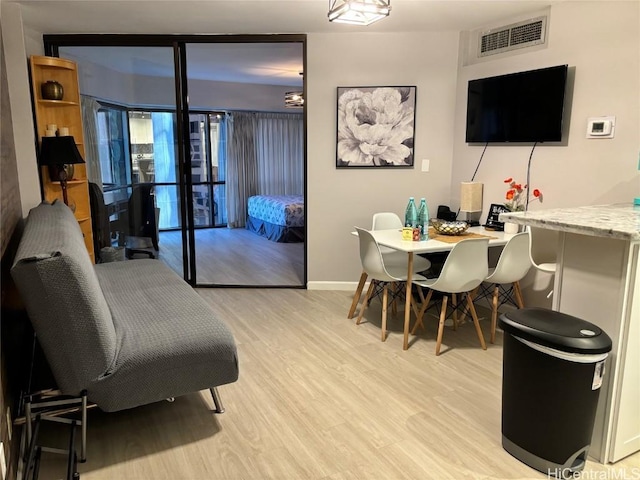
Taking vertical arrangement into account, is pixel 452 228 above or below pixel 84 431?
above

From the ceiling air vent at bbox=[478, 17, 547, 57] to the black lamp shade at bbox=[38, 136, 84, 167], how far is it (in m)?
3.56

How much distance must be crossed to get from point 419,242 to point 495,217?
3.33 ft

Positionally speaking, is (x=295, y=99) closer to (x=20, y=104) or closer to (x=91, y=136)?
(x=91, y=136)

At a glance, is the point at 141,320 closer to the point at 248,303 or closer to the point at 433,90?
the point at 248,303

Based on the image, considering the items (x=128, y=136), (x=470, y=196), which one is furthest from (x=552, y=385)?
(x=128, y=136)

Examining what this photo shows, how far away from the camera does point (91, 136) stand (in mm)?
4672

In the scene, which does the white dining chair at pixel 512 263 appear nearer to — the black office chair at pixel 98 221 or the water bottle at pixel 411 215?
the water bottle at pixel 411 215

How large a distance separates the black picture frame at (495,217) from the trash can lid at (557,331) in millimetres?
1901

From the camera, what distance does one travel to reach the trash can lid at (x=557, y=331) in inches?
70.7

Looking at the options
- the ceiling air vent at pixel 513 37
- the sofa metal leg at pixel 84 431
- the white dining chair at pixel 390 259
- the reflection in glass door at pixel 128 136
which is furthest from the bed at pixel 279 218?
the sofa metal leg at pixel 84 431

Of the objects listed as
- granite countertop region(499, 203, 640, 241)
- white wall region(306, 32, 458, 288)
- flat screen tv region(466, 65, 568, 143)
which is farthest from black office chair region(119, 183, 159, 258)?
granite countertop region(499, 203, 640, 241)

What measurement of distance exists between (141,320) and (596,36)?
3.40m

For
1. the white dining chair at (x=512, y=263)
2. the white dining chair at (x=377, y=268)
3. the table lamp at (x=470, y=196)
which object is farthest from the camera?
the table lamp at (x=470, y=196)

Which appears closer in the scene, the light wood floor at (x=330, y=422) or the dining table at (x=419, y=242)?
the light wood floor at (x=330, y=422)
